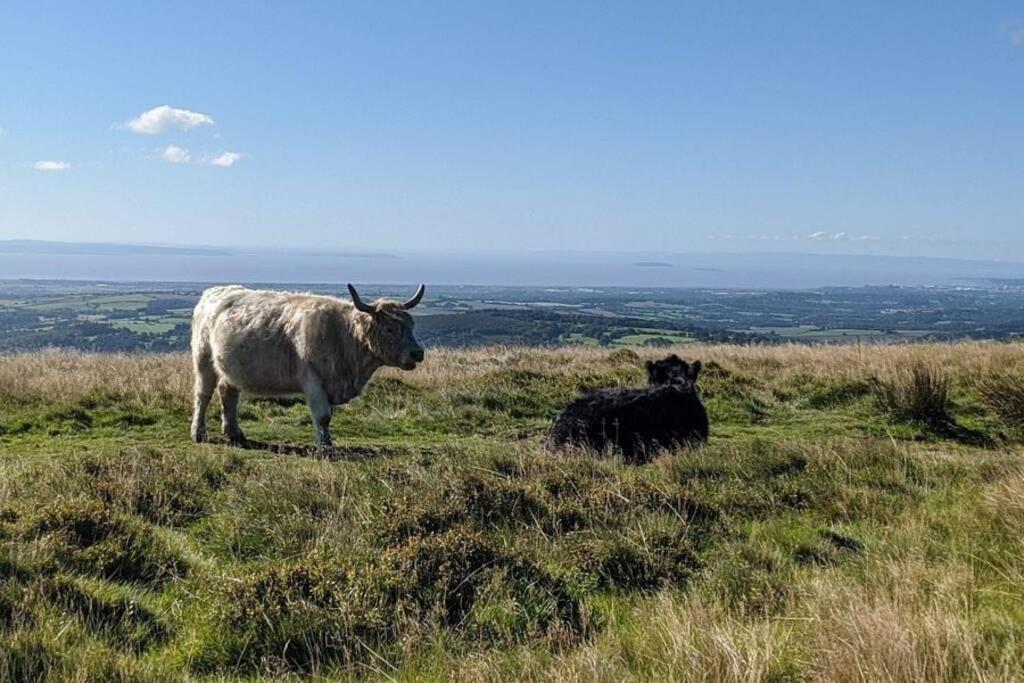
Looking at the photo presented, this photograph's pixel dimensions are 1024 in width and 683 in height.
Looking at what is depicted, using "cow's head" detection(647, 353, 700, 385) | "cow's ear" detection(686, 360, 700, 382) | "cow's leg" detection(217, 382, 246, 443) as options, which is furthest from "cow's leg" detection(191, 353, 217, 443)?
"cow's ear" detection(686, 360, 700, 382)

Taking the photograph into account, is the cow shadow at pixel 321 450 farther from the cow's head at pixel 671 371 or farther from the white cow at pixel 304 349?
the cow's head at pixel 671 371

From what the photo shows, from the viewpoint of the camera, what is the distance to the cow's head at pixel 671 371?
432 inches

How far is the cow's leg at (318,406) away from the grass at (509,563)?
447mm

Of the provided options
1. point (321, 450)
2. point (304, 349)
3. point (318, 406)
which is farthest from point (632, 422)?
point (304, 349)

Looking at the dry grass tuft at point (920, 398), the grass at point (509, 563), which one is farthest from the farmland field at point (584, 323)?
the grass at point (509, 563)

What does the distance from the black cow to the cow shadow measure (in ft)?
6.37

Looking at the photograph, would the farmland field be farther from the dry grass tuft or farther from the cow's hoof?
the cow's hoof

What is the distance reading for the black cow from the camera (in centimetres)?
874

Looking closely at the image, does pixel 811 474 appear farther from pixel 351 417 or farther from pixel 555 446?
pixel 351 417

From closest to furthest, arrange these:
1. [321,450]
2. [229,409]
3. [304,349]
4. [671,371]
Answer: [321,450], [304,349], [229,409], [671,371]

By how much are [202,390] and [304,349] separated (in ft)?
5.28

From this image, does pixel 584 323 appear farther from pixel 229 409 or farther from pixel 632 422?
pixel 632 422

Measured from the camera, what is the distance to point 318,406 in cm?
994

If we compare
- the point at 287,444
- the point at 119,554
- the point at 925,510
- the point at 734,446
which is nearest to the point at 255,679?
the point at 119,554
